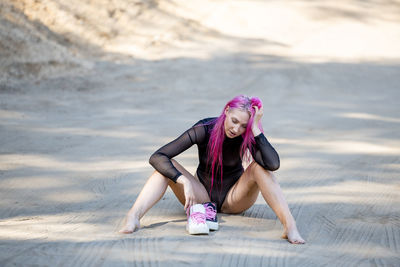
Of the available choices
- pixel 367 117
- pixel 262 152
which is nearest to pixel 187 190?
pixel 262 152

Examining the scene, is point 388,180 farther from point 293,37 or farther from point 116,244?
point 293,37

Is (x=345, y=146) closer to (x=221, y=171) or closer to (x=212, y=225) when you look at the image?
(x=221, y=171)

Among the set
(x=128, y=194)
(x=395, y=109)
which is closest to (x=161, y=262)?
(x=128, y=194)

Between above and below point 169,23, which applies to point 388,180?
below

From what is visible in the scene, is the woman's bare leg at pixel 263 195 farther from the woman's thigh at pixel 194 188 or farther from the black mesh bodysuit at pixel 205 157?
the woman's thigh at pixel 194 188

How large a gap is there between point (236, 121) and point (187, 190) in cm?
72

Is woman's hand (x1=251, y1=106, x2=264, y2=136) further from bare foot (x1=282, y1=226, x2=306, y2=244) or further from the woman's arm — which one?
bare foot (x1=282, y1=226, x2=306, y2=244)

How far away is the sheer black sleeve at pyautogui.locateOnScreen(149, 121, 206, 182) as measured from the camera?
4.15 meters

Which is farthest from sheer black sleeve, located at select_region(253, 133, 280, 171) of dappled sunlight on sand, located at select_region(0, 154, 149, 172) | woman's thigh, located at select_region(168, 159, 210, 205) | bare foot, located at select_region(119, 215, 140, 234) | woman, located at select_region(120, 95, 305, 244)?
dappled sunlight on sand, located at select_region(0, 154, 149, 172)

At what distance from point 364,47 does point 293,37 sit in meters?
2.05

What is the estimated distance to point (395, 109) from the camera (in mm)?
9664

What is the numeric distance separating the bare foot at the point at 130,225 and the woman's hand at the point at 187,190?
0.45 m

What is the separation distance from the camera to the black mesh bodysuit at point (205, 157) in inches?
163

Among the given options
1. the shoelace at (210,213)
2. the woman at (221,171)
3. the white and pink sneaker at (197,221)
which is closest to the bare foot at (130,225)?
the woman at (221,171)
